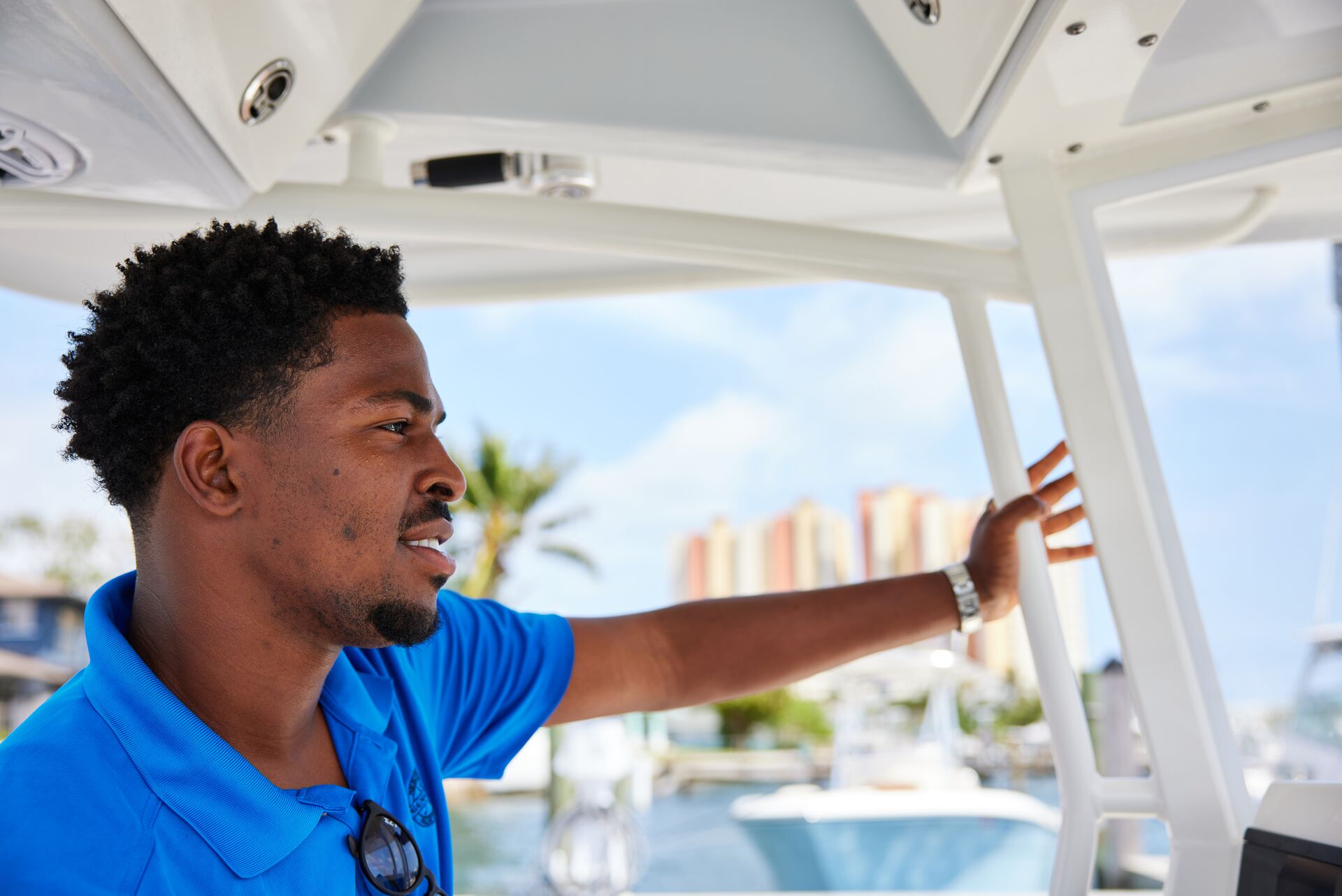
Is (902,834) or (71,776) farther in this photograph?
(902,834)

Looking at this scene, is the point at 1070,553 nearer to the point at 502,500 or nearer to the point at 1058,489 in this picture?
the point at 1058,489

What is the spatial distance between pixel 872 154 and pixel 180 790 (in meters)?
0.92

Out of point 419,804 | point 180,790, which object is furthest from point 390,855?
point 180,790

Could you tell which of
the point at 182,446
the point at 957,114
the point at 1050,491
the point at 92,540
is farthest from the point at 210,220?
the point at 92,540

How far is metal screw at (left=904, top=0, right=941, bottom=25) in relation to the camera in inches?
43.0

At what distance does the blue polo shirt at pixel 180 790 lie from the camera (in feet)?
2.81

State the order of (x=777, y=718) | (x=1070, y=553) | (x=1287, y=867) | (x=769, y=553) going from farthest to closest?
(x=769, y=553) → (x=777, y=718) → (x=1070, y=553) → (x=1287, y=867)

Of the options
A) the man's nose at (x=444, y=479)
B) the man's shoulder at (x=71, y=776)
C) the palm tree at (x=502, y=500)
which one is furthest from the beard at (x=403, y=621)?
the palm tree at (x=502, y=500)

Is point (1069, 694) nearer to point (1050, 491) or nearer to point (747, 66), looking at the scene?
point (1050, 491)

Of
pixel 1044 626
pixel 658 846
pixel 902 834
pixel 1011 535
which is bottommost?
pixel 658 846

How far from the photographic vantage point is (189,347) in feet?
3.58

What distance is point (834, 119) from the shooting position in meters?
1.30

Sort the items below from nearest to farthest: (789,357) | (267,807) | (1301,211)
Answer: (267,807), (1301,211), (789,357)

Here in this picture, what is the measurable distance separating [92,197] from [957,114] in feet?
3.01
